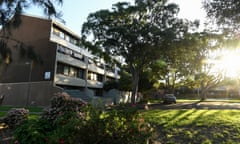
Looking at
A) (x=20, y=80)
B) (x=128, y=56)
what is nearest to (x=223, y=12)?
(x=128, y=56)

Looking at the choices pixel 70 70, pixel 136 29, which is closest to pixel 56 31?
pixel 70 70

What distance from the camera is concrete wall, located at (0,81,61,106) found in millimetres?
24734

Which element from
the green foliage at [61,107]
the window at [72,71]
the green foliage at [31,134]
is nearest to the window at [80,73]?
the window at [72,71]

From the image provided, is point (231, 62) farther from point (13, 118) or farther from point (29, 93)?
point (29, 93)

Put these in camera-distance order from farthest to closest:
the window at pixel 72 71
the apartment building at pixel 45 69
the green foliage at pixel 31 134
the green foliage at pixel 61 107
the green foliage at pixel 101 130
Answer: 1. the window at pixel 72 71
2. the apartment building at pixel 45 69
3. the green foliage at pixel 61 107
4. the green foliage at pixel 31 134
5. the green foliage at pixel 101 130

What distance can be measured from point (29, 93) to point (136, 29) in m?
17.4

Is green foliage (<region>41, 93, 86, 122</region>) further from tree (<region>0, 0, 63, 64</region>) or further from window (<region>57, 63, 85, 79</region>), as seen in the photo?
window (<region>57, 63, 85, 79</region>)

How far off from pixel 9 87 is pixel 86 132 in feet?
92.0

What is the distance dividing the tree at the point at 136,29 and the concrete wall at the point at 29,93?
31.8 ft

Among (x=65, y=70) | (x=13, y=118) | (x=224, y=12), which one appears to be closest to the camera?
(x=224, y=12)

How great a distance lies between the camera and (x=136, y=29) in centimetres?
1827

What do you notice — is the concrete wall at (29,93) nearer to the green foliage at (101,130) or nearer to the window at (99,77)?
the window at (99,77)

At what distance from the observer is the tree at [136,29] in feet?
58.0

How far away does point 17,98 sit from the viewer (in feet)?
86.6
